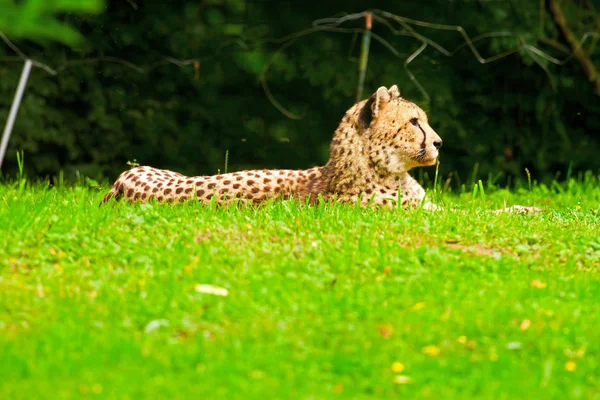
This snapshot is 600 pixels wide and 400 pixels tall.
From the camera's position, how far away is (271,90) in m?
11.0

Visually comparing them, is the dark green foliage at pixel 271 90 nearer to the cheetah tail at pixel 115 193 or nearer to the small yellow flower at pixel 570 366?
the cheetah tail at pixel 115 193

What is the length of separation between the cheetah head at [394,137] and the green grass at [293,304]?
48 cm

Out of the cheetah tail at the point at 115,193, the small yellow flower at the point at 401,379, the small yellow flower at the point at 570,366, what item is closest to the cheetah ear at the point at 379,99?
the cheetah tail at the point at 115,193

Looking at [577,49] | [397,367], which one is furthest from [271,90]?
[397,367]

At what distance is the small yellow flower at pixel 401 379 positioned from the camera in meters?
4.64

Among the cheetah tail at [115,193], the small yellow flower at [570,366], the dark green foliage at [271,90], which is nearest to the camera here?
the small yellow flower at [570,366]

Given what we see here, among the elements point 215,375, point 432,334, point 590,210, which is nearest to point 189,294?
point 215,375

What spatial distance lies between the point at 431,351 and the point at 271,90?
20.9ft

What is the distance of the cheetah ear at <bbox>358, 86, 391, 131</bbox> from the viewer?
24.2ft

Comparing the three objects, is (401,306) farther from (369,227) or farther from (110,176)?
(110,176)

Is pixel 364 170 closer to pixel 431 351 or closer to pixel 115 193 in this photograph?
pixel 115 193

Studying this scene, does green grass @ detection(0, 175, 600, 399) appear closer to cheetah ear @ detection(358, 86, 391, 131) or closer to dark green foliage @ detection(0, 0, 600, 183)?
cheetah ear @ detection(358, 86, 391, 131)

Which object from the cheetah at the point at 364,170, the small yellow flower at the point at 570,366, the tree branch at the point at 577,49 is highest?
the tree branch at the point at 577,49

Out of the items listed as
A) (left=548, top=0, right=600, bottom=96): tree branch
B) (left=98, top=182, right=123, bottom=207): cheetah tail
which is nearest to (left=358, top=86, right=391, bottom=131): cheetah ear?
(left=98, top=182, right=123, bottom=207): cheetah tail
